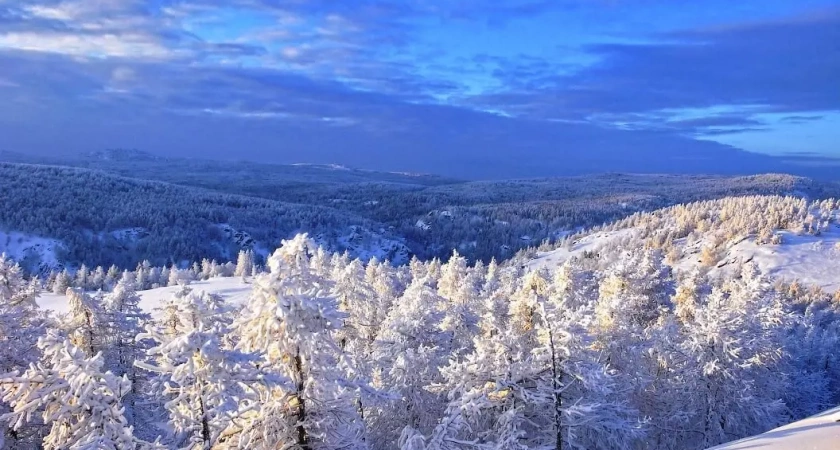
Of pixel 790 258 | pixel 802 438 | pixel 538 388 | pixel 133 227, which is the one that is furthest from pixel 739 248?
pixel 133 227

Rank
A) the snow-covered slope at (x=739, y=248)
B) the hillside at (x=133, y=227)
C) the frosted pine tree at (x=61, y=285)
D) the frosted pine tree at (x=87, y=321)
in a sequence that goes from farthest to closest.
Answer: the hillside at (x=133, y=227)
the snow-covered slope at (x=739, y=248)
the frosted pine tree at (x=61, y=285)
the frosted pine tree at (x=87, y=321)

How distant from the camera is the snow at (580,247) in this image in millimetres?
120419

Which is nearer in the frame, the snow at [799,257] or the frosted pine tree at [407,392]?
the frosted pine tree at [407,392]

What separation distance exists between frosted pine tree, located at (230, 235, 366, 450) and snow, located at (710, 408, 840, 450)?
8535 mm

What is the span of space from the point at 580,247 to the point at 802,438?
418 feet

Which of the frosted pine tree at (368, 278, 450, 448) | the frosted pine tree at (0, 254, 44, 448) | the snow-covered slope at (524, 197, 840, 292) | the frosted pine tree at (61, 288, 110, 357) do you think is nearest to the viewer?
the frosted pine tree at (0, 254, 44, 448)

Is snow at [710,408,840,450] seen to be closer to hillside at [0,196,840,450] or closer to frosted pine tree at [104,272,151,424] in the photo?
hillside at [0,196,840,450]

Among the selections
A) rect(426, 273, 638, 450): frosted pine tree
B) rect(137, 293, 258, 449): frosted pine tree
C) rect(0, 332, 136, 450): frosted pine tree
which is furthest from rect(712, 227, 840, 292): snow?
rect(0, 332, 136, 450): frosted pine tree

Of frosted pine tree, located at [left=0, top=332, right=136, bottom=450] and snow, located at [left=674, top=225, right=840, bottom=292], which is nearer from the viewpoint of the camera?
frosted pine tree, located at [left=0, top=332, right=136, bottom=450]

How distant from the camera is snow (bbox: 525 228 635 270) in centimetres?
12042

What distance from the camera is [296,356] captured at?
31.1 feet

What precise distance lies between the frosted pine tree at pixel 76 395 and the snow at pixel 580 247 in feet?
361

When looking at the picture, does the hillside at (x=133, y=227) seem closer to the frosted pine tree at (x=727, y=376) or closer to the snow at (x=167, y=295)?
the snow at (x=167, y=295)

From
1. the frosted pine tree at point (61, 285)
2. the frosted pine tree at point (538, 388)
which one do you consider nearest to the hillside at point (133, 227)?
the frosted pine tree at point (61, 285)
